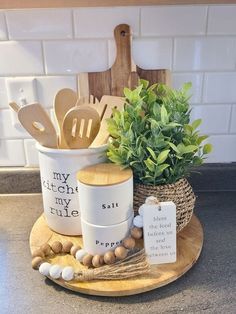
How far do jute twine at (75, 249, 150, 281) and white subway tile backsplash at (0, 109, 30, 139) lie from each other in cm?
43

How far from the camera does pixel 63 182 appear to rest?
0.69 meters

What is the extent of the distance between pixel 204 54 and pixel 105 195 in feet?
1.49

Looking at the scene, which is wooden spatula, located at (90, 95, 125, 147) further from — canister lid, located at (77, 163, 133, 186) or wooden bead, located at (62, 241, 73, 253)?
wooden bead, located at (62, 241, 73, 253)

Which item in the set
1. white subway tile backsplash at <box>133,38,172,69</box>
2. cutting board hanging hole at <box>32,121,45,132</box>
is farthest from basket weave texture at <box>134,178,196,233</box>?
white subway tile backsplash at <box>133,38,172,69</box>

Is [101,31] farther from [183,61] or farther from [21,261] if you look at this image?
[21,261]

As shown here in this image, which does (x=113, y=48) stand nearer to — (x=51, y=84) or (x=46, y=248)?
(x=51, y=84)

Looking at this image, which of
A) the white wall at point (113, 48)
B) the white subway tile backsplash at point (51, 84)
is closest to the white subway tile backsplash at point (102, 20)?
the white wall at point (113, 48)

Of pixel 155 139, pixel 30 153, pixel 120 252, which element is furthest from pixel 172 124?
pixel 30 153

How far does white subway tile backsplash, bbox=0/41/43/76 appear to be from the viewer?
2.71ft

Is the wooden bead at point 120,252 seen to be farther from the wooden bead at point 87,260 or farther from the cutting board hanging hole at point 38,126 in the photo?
the cutting board hanging hole at point 38,126

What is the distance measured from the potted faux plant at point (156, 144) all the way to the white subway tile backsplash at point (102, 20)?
22 cm

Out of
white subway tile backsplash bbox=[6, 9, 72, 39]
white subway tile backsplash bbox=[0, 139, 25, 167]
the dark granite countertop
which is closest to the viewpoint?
the dark granite countertop

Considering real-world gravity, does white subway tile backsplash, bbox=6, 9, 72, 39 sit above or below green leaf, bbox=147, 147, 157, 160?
above

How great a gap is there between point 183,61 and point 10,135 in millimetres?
469
